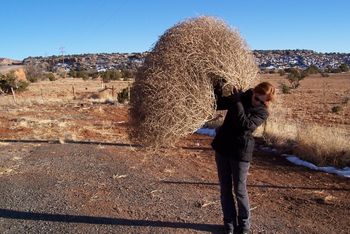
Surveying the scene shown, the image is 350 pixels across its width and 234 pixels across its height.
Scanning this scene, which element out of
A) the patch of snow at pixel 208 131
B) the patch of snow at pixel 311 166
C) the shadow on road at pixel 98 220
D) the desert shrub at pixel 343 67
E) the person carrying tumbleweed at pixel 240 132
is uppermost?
the person carrying tumbleweed at pixel 240 132

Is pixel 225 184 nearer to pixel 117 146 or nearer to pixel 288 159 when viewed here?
pixel 288 159

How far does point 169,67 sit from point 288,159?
20.3ft

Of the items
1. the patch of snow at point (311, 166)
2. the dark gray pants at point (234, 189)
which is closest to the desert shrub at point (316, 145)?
the patch of snow at point (311, 166)

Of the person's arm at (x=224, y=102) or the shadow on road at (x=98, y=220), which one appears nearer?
the person's arm at (x=224, y=102)

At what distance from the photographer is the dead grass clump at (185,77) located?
→ 18.7 feet

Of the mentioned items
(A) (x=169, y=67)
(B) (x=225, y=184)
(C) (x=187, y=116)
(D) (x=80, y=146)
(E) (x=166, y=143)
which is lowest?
(D) (x=80, y=146)

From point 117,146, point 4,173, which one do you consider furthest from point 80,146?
point 4,173

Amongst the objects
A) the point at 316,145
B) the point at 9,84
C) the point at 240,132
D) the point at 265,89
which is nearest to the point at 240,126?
the point at 240,132

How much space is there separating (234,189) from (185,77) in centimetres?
142

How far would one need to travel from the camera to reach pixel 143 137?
616 cm

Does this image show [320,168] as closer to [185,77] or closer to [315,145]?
[315,145]

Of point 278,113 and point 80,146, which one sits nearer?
point 80,146

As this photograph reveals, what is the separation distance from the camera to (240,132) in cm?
561

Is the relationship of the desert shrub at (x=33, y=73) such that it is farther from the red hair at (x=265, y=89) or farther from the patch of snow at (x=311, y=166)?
the red hair at (x=265, y=89)
